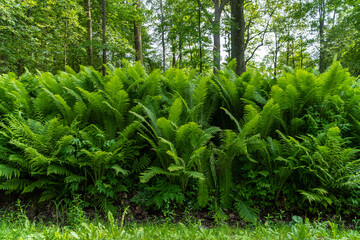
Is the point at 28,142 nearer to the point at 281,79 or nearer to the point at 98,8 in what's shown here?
the point at 281,79

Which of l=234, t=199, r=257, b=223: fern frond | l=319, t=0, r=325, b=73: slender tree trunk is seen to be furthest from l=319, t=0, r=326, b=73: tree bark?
l=234, t=199, r=257, b=223: fern frond

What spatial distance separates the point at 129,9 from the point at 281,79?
8.02 meters

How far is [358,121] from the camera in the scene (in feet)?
9.52

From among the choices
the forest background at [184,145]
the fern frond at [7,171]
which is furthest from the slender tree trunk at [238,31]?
the fern frond at [7,171]

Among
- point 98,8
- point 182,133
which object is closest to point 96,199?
point 182,133

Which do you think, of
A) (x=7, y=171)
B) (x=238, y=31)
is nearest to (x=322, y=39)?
(x=238, y=31)

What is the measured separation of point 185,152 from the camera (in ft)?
8.51

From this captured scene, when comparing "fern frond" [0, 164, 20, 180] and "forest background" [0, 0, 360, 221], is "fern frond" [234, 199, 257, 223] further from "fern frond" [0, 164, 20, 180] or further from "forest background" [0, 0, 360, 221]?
"fern frond" [0, 164, 20, 180]

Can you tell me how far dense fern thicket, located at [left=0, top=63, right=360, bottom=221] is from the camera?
2.43m

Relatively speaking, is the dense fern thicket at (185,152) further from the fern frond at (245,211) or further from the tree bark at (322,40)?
the tree bark at (322,40)

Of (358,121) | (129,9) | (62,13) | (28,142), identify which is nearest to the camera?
(28,142)

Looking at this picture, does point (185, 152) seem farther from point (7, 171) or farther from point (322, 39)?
point (322, 39)

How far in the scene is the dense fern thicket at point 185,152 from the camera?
243 centimetres

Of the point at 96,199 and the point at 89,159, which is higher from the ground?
the point at 89,159
